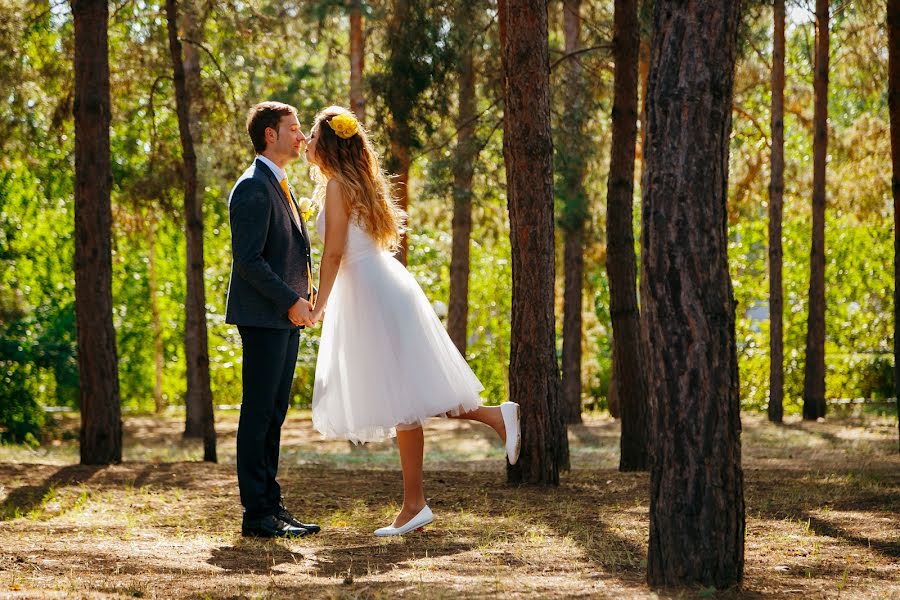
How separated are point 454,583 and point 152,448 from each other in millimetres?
10944

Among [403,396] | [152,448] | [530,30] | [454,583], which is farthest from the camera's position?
[152,448]

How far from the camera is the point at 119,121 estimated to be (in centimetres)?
1515

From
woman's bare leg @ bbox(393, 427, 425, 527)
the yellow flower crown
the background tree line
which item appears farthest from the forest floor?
the background tree line

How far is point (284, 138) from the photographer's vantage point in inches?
213

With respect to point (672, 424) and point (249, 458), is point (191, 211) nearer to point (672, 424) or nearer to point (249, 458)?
point (249, 458)

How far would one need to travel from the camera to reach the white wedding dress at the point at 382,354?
523 cm

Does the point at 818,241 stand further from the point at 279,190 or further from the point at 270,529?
the point at 270,529

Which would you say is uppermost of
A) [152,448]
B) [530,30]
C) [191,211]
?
[530,30]

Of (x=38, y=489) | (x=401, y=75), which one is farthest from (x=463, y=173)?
(x=38, y=489)

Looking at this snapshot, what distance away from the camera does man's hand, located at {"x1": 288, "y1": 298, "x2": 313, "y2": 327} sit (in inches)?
203

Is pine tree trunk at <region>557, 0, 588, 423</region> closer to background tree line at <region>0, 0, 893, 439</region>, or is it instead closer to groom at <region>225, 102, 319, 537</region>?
background tree line at <region>0, 0, 893, 439</region>

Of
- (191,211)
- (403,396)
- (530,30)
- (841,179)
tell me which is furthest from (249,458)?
(841,179)

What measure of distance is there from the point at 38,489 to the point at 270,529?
2615 millimetres

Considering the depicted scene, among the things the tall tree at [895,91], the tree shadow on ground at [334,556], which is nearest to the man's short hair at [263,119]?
the tree shadow on ground at [334,556]
